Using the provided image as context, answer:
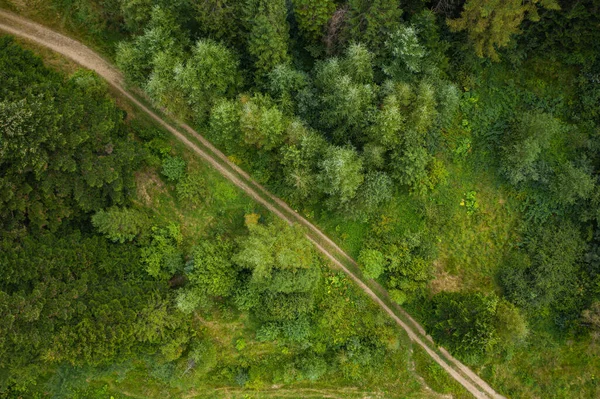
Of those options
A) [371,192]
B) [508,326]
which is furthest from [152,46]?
[508,326]

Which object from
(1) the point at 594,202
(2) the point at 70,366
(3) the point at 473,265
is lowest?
(2) the point at 70,366

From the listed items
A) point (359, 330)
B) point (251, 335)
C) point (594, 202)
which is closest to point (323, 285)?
point (359, 330)

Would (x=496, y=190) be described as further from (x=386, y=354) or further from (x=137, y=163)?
(x=137, y=163)

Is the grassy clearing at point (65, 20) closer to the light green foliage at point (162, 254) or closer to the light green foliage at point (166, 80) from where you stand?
the light green foliage at point (166, 80)

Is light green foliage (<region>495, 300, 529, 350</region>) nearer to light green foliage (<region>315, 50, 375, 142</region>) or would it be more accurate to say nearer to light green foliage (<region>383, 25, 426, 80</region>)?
light green foliage (<region>315, 50, 375, 142</region>)

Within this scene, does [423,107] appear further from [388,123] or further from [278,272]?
[278,272]

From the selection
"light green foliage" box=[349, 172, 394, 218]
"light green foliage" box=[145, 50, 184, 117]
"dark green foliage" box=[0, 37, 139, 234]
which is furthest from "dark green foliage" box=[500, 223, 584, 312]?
"dark green foliage" box=[0, 37, 139, 234]

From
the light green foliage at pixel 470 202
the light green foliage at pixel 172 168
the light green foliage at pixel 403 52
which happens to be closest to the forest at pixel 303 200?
the light green foliage at pixel 470 202
